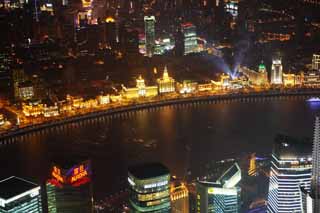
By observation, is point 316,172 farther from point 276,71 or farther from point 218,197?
point 276,71

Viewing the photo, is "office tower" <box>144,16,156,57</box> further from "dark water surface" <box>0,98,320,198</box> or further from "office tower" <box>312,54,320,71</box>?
"office tower" <box>312,54,320,71</box>

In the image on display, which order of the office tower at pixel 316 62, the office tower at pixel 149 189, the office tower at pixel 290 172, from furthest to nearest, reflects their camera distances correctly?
the office tower at pixel 316 62 → the office tower at pixel 290 172 → the office tower at pixel 149 189

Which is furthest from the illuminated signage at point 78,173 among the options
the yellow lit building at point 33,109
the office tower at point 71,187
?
the yellow lit building at point 33,109

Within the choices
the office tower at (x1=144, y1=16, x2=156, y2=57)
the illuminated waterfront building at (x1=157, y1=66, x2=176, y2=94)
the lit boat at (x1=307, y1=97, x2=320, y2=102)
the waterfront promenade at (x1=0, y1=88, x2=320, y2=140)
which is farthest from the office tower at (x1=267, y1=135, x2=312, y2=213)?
the office tower at (x1=144, y1=16, x2=156, y2=57)

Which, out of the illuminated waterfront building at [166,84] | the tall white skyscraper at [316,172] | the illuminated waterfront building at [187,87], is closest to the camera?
the tall white skyscraper at [316,172]

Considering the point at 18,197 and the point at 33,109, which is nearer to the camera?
the point at 18,197

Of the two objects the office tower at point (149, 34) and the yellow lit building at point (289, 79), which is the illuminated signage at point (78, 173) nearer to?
the yellow lit building at point (289, 79)

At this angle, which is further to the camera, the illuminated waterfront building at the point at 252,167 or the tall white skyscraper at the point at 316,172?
the illuminated waterfront building at the point at 252,167

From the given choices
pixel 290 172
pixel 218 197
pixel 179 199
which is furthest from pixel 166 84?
pixel 290 172
